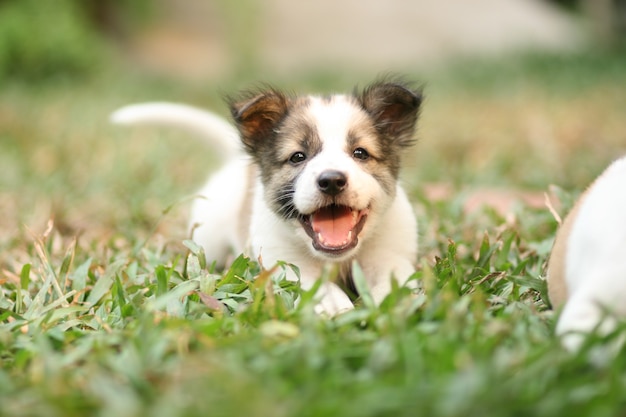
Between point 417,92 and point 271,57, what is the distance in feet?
52.1

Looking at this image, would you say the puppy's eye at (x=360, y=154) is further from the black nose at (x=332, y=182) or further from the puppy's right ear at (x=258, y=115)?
the puppy's right ear at (x=258, y=115)

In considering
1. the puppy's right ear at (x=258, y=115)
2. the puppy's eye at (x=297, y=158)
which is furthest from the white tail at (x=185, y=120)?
the puppy's eye at (x=297, y=158)

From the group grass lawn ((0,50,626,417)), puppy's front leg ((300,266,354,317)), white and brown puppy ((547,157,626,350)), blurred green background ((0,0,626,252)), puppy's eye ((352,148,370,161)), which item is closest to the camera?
grass lawn ((0,50,626,417))

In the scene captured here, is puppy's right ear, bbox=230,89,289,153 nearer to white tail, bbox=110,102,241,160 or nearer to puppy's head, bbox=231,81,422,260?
puppy's head, bbox=231,81,422,260

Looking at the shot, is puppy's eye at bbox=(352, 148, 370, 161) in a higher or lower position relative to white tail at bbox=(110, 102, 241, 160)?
higher

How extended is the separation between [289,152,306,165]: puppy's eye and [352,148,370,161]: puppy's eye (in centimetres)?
25

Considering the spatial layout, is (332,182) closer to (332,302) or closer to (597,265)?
(332,302)

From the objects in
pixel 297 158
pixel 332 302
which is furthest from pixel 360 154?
pixel 332 302

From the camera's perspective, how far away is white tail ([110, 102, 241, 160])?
4883 millimetres

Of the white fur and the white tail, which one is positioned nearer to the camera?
the white fur

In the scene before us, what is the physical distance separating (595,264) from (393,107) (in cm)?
179

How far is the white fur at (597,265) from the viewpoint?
7.75 ft

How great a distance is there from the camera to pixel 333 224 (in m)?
3.54

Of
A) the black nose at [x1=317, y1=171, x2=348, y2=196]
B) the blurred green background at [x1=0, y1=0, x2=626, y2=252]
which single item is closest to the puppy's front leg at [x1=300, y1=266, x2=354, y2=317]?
the black nose at [x1=317, y1=171, x2=348, y2=196]
